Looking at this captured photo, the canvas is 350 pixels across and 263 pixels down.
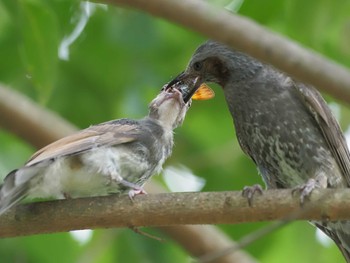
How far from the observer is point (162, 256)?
5.45m

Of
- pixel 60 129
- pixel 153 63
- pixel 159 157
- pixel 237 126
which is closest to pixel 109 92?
pixel 153 63

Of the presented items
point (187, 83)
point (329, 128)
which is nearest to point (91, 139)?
point (187, 83)

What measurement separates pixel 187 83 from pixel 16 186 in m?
1.50

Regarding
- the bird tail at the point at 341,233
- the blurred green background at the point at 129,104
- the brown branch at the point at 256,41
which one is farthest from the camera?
the blurred green background at the point at 129,104

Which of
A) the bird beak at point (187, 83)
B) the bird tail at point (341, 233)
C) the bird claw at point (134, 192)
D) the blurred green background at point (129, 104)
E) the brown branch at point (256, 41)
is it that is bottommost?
the blurred green background at point (129, 104)

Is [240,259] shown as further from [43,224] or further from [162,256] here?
[43,224]

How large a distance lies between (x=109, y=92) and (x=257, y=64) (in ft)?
4.57

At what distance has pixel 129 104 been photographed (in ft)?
18.3

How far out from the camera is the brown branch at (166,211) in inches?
133

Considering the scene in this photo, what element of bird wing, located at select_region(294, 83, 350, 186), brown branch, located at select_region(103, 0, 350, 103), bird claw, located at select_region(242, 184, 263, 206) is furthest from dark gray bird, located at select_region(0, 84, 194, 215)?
brown branch, located at select_region(103, 0, 350, 103)

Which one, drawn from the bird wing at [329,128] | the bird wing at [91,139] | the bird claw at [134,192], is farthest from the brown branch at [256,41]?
the bird wing at [329,128]

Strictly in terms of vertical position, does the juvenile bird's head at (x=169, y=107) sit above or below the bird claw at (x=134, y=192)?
below

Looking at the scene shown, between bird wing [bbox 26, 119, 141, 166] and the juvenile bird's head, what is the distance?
0.32 metres

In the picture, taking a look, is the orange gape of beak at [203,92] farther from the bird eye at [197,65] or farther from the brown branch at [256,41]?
the brown branch at [256,41]
